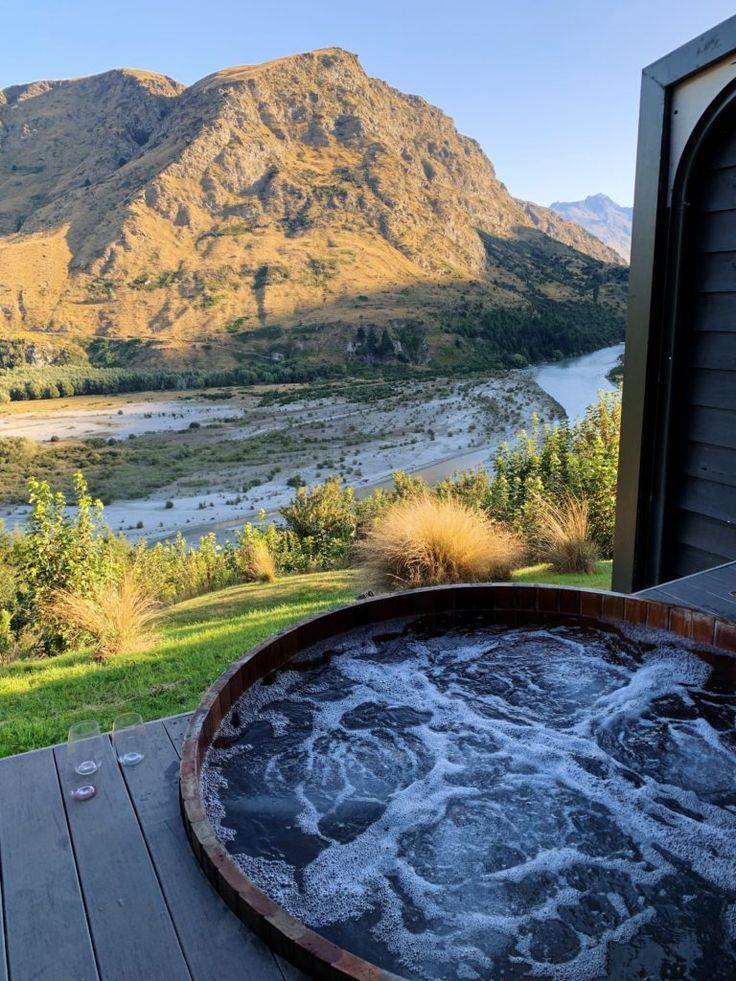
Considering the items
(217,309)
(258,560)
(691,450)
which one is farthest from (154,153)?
(691,450)

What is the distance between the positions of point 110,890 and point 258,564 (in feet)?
16.7

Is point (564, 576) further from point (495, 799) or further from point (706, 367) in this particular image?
point (495, 799)

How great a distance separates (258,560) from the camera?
6.23 metres

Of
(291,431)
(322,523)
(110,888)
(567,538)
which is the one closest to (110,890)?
(110,888)

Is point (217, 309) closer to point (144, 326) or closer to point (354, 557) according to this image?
point (144, 326)

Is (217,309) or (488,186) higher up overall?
(488,186)

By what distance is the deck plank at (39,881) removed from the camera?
1017 millimetres

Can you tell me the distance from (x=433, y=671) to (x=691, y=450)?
55.3 inches

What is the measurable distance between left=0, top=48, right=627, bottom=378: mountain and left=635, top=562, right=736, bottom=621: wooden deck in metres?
35.3

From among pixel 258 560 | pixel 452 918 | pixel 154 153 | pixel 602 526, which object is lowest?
pixel 258 560

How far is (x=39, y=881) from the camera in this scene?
3.87 feet

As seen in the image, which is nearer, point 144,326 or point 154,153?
point 144,326

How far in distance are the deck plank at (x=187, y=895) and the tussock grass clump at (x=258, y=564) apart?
456 centimetres

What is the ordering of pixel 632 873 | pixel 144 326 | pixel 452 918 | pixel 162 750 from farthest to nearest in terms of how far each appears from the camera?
pixel 144 326, pixel 162 750, pixel 632 873, pixel 452 918
